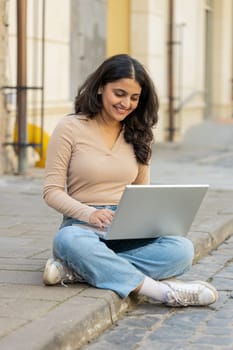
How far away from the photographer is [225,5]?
2047 cm

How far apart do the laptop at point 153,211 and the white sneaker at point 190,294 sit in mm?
299

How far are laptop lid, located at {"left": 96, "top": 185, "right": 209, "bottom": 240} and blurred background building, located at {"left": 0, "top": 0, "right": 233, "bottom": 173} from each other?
528cm

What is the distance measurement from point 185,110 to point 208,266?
471 inches

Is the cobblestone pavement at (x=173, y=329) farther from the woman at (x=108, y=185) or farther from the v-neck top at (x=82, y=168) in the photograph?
the v-neck top at (x=82, y=168)

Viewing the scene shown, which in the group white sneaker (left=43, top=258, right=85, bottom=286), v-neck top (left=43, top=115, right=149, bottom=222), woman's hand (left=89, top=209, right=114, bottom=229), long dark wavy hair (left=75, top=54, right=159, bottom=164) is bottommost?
white sneaker (left=43, top=258, right=85, bottom=286)

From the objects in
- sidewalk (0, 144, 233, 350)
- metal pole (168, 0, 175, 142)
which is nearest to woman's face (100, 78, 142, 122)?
sidewalk (0, 144, 233, 350)

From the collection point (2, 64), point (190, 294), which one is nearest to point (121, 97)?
point (190, 294)

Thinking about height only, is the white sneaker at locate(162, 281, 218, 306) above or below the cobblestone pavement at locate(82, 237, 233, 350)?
above

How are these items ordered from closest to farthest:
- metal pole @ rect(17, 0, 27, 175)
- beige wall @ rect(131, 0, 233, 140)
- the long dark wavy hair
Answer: the long dark wavy hair
metal pole @ rect(17, 0, 27, 175)
beige wall @ rect(131, 0, 233, 140)

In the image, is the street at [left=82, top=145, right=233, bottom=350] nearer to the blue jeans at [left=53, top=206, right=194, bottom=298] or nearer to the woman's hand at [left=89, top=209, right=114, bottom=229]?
the blue jeans at [left=53, top=206, right=194, bottom=298]

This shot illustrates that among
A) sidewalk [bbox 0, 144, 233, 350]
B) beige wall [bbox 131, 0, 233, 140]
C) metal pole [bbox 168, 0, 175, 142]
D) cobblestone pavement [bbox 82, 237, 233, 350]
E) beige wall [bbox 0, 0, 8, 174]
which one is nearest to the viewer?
sidewalk [bbox 0, 144, 233, 350]

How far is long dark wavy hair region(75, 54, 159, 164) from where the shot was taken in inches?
194

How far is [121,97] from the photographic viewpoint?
4.93 meters

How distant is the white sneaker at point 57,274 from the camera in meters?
4.85
